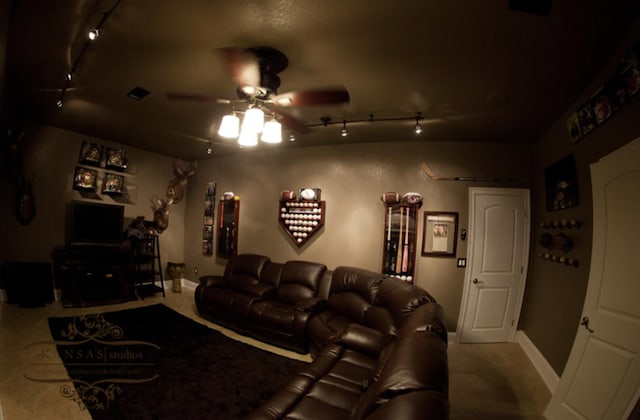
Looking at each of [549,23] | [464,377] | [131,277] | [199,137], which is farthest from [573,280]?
[131,277]

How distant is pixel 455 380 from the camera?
2.50 m

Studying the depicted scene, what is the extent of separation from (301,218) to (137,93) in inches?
103

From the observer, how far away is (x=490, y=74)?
1.87 meters

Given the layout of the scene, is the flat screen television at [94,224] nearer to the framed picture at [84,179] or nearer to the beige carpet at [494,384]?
the framed picture at [84,179]

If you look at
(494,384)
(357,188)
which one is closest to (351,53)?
(357,188)

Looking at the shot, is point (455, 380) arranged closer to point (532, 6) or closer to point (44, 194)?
point (532, 6)

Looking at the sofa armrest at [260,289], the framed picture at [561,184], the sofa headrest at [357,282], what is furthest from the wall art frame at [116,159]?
the framed picture at [561,184]

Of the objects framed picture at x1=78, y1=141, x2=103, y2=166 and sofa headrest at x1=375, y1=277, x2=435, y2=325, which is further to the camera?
framed picture at x1=78, y1=141, x2=103, y2=166

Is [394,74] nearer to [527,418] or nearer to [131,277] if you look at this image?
[527,418]

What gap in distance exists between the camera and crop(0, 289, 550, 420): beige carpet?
5.99 feet

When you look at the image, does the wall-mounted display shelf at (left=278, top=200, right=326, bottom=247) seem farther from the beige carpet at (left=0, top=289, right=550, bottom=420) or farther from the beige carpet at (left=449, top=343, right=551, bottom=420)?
the beige carpet at (left=449, top=343, right=551, bottom=420)

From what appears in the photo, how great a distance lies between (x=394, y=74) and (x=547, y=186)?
233cm

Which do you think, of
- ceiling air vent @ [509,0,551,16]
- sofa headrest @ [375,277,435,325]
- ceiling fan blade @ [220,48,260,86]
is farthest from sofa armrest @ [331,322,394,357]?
ceiling air vent @ [509,0,551,16]

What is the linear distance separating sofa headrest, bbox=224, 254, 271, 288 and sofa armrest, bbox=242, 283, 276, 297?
0.19 metres
